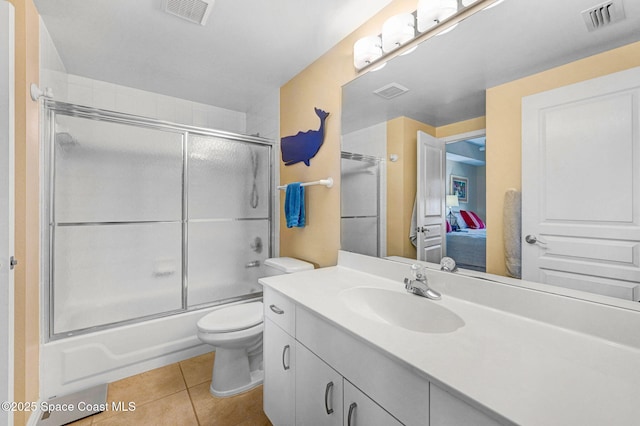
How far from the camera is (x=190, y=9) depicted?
4.86 feet

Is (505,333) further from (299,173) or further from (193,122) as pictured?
(193,122)

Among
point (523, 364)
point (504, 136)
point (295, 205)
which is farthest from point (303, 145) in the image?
point (523, 364)

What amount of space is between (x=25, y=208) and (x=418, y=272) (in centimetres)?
190

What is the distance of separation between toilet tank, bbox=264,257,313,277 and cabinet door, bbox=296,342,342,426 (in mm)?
816

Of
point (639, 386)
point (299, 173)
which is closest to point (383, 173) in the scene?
point (299, 173)

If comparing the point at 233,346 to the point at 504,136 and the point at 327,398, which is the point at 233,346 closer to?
the point at 327,398

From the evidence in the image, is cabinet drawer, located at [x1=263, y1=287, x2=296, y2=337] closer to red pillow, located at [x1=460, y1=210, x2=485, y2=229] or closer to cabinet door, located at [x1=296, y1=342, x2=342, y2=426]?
cabinet door, located at [x1=296, y1=342, x2=342, y2=426]

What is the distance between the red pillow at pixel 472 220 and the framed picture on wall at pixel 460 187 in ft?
0.17

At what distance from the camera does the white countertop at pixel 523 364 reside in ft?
1.65

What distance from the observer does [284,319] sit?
4.03ft

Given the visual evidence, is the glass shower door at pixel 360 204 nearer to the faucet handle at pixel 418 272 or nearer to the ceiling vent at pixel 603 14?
the faucet handle at pixel 418 272

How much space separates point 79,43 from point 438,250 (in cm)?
257

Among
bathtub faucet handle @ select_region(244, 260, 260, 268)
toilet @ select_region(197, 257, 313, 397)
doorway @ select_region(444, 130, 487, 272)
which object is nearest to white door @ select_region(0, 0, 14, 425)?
toilet @ select_region(197, 257, 313, 397)

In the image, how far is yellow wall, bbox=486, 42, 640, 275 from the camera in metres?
0.88
